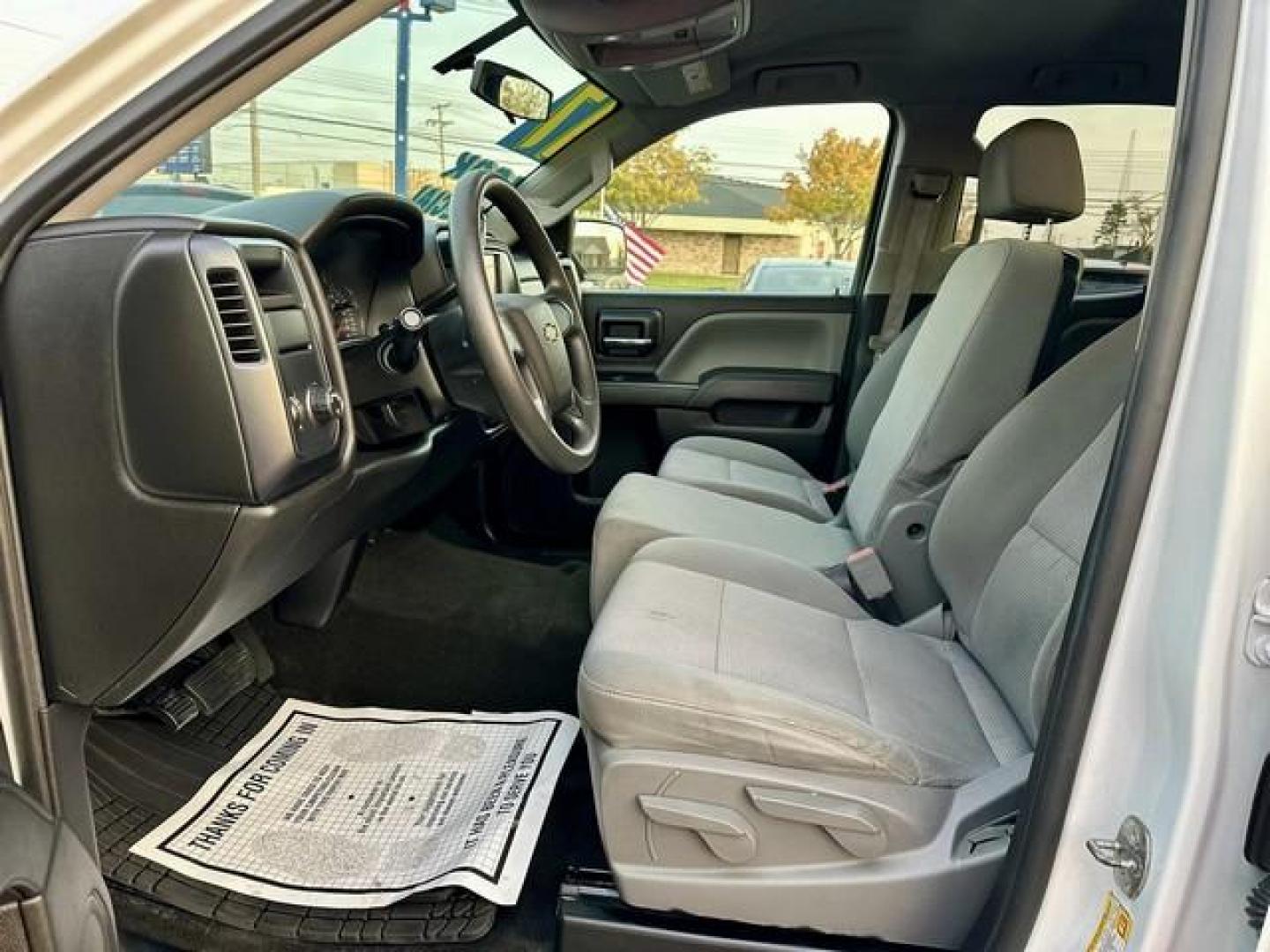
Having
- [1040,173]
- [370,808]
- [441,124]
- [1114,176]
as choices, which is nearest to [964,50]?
[1114,176]

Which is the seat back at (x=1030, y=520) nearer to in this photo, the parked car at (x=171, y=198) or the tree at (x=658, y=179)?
the parked car at (x=171, y=198)

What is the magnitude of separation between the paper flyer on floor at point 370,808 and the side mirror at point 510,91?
1302 mm

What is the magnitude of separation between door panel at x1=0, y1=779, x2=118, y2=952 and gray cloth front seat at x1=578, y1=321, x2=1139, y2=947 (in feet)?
A: 1.60

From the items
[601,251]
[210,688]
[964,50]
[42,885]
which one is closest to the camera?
[42,885]

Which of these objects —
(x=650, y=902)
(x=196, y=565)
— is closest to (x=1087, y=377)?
(x=650, y=902)

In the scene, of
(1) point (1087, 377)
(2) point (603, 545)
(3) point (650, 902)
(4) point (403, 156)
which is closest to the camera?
(3) point (650, 902)

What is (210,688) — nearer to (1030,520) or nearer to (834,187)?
(1030,520)

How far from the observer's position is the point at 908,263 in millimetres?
2668

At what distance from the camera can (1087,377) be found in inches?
54.5

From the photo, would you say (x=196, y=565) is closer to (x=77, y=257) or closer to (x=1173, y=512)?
(x=77, y=257)

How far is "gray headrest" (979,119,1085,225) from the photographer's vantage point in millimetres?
1841

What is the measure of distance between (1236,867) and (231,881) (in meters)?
1.11

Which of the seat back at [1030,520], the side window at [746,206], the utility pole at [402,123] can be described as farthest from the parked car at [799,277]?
the seat back at [1030,520]

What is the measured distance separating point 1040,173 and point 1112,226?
1.85ft
